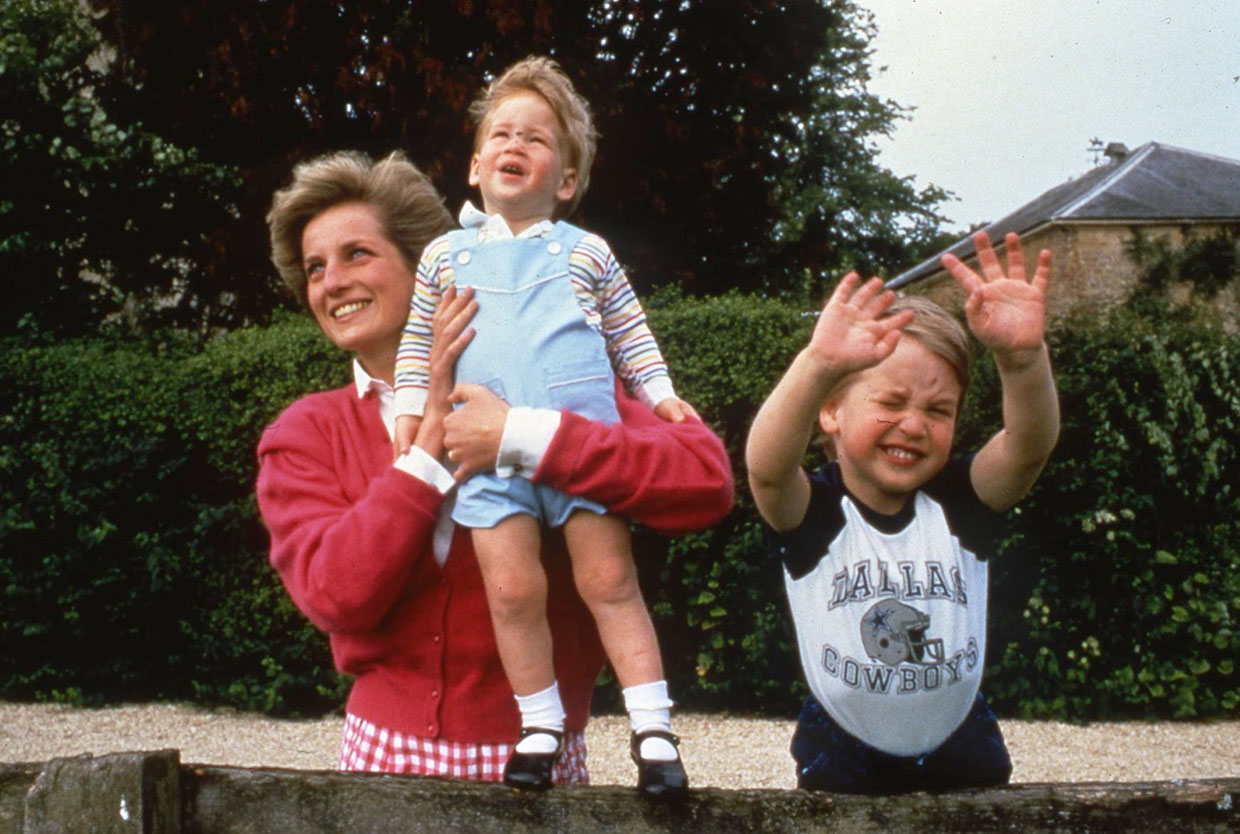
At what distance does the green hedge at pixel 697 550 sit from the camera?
6.88 metres

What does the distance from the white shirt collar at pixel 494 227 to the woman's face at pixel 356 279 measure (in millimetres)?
154

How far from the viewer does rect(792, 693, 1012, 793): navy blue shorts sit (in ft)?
6.83

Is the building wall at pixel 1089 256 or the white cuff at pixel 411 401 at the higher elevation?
the building wall at pixel 1089 256

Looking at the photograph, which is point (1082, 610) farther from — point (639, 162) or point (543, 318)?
point (543, 318)

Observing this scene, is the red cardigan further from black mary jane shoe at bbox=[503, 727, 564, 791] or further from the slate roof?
the slate roof

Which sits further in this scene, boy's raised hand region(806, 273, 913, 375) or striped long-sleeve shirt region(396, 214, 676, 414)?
striped long-sleeve shirt region(396, 214, 676, 414)

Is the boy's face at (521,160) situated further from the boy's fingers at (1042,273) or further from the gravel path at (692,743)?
Answer: the gravel path at (692,743)

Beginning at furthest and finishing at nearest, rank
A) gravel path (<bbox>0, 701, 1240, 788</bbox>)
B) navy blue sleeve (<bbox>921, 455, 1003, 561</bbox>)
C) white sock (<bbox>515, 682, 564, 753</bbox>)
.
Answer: gravel path (<bbox>0, 701, 1240, 788</bbox>) < navy blue sleeve (<bbox>921, 455, 1003, 561</bbox>) < white sock (<bbox>515, 682, 564, 753</bbox>)

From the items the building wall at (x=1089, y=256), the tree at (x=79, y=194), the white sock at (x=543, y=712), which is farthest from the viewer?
the building wall at (x=1089, y=256)

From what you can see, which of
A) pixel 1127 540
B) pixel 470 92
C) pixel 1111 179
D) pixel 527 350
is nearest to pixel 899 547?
pixel 527 350

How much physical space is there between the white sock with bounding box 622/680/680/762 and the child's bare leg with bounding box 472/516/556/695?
148mm

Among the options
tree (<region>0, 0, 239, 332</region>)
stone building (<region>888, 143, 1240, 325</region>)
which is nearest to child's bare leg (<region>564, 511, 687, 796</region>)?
tree (<region>0, 0, 239, 332</region>)

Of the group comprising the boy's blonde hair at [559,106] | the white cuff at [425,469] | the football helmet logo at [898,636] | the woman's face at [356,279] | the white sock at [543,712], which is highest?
the boy's blonde hair at [559,106]

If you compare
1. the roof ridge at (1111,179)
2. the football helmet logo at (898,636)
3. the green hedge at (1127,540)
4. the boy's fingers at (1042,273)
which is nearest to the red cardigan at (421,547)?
the football helmet logo at (898,636)
